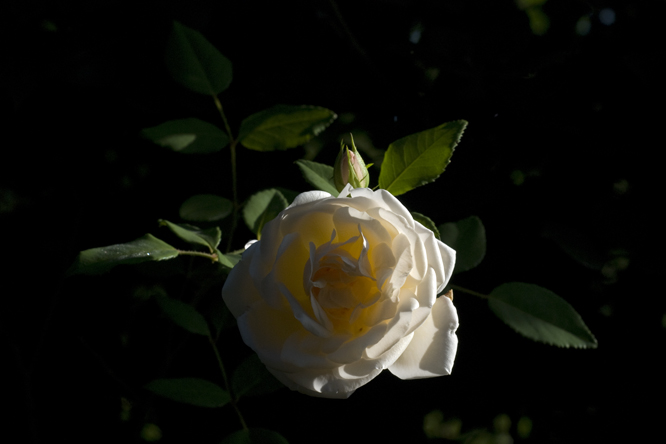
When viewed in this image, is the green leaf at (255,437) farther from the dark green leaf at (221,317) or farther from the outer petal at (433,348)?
the outer petal at (433,348)

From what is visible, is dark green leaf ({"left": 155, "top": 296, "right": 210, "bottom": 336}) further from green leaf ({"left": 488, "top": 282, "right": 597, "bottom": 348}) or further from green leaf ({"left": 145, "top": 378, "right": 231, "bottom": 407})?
green leaf ({"left": 488, "top": 282, "right": 597, "bottom": 348})

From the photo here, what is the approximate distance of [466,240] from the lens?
67cm

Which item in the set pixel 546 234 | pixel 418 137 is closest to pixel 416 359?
pixel 418 137

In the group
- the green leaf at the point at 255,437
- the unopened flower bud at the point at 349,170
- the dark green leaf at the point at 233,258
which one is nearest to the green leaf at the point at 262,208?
the dark green leaf at the point at 233,258

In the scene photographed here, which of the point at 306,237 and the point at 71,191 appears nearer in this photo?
the point at 306,237

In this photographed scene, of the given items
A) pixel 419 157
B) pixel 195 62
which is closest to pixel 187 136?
pixel 195 62

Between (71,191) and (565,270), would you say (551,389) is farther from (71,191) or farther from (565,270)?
(71,191)

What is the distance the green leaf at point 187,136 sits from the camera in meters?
0.64

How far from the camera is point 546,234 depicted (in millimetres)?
731

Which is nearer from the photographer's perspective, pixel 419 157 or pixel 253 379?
pixel 419 157

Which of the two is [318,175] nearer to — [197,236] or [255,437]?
[197,236]

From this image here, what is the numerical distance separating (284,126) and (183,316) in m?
0.29

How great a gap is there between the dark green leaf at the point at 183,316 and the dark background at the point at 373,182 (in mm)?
204

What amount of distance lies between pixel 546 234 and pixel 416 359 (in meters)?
0.44
